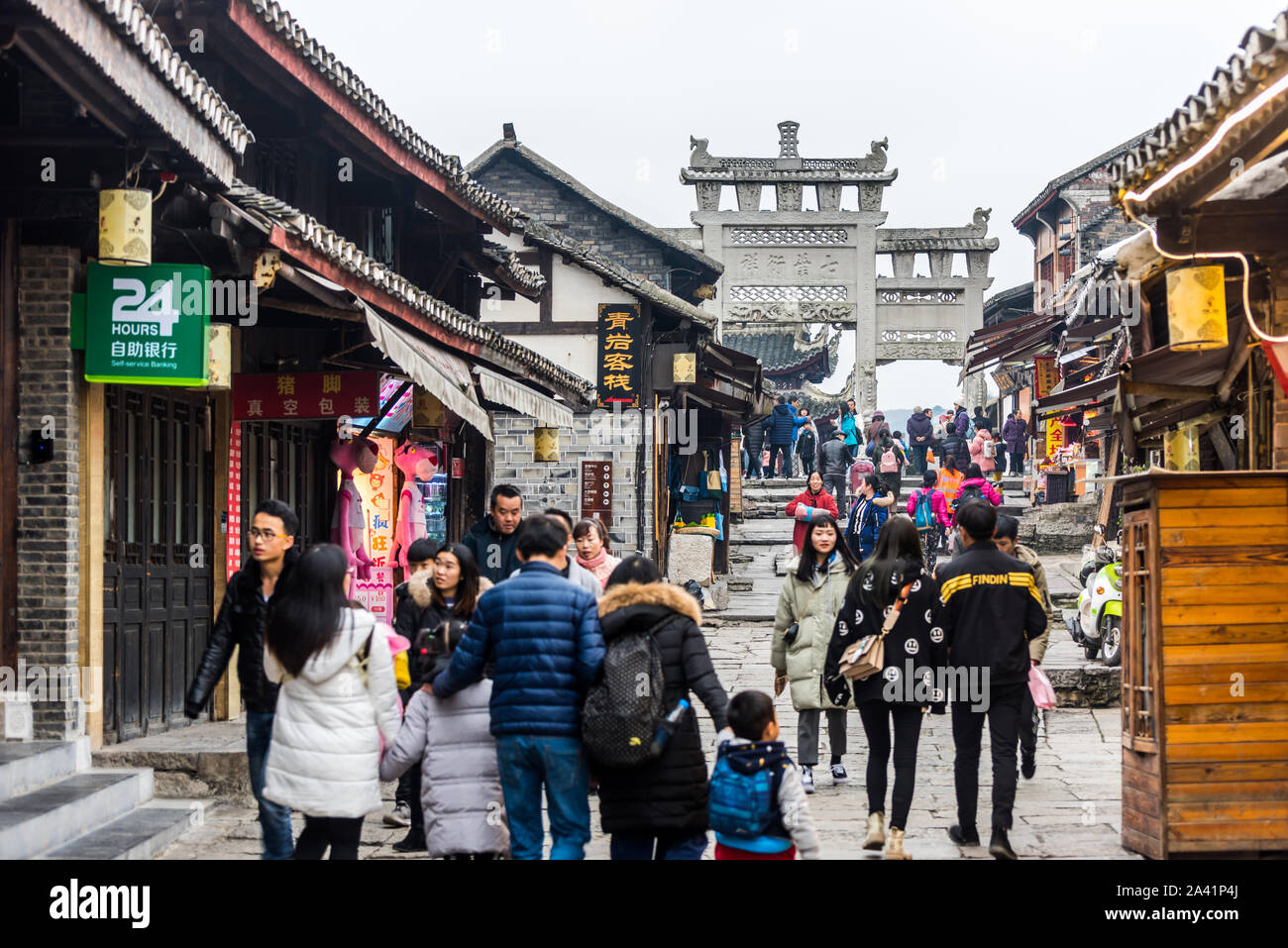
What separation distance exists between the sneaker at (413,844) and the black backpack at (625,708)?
237 cm

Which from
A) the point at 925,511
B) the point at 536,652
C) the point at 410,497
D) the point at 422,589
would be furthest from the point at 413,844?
the point at 925,511

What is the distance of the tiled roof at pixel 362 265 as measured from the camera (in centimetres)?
930

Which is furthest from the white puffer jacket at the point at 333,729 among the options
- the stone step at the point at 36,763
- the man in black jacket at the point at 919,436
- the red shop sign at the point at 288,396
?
the man in black jacket at the point at 919,436

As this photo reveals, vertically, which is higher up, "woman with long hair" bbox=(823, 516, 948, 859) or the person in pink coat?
the person in pink coat

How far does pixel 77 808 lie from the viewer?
7.59 meters

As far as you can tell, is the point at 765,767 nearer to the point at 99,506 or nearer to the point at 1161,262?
the point at 99,506

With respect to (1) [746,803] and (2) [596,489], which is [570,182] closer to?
(2) [596,489]

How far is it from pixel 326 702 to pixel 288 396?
18.0ft

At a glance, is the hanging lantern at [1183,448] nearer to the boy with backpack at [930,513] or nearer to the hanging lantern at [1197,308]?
the hanging lantern at [1197,308]

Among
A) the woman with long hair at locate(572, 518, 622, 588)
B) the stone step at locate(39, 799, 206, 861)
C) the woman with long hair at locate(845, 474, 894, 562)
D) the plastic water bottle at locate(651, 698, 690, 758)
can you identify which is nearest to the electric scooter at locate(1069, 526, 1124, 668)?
the woman with long hair at locate(845, 474, 894, 562)

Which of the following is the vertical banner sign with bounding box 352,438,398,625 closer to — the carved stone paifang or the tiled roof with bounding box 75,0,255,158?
the tiled roof with bounding box 75,0,255,158

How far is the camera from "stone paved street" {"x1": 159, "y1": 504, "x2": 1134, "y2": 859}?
785 cm
